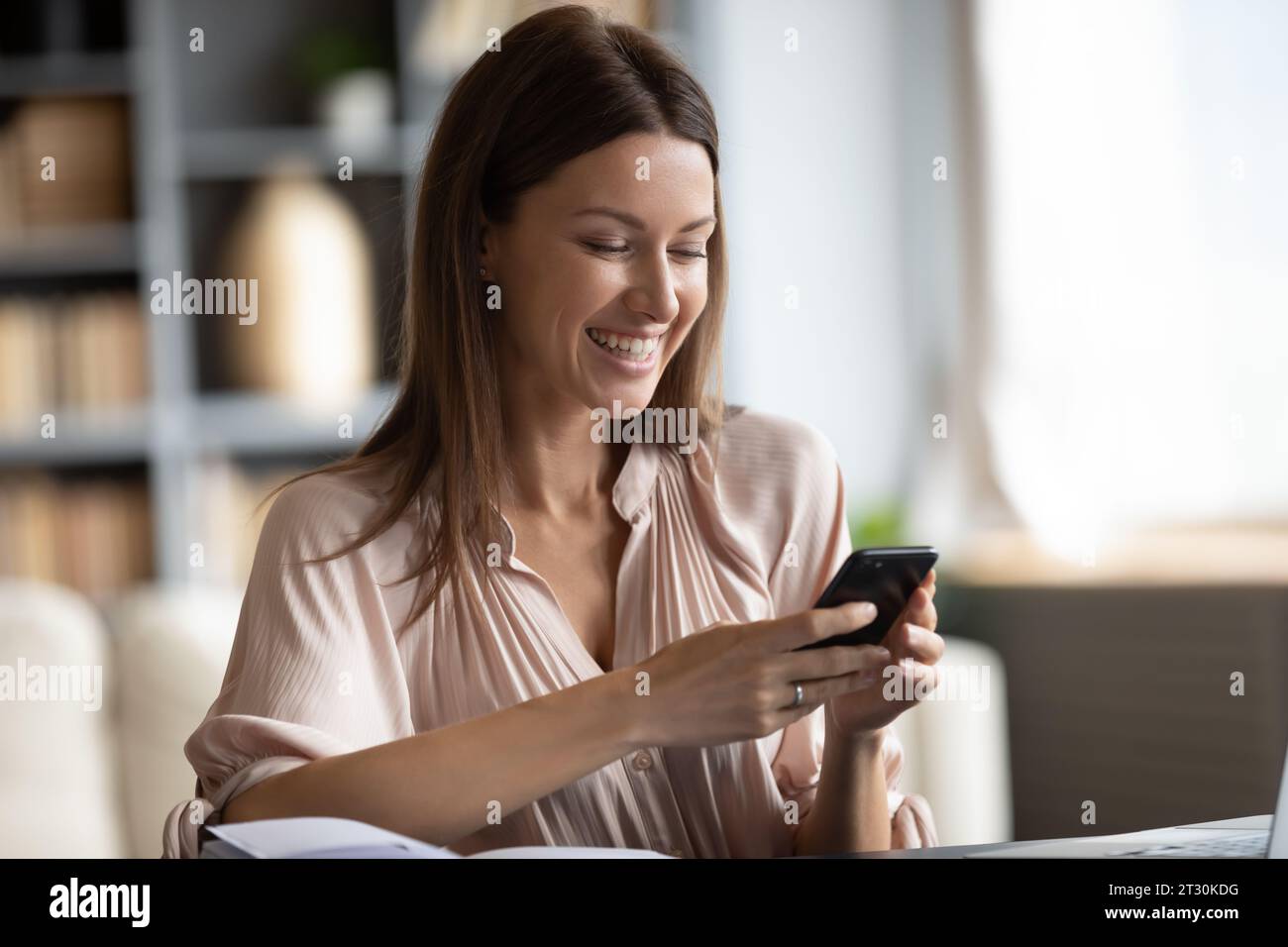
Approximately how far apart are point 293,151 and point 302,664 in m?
2.23

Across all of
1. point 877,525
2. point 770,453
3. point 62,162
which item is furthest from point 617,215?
point 62,162

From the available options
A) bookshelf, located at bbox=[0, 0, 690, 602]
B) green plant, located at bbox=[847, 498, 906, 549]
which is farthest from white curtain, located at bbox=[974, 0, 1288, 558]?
bookshelf, located at bbox=[0, 0, 690, 602]

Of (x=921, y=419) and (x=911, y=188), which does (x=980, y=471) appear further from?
(x=911, y=188)

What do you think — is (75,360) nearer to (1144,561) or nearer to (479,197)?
(479,197)

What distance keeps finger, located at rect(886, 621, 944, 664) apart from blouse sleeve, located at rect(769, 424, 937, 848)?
188 millimetres

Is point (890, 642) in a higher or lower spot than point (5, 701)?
higher

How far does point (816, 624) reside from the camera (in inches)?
27.9

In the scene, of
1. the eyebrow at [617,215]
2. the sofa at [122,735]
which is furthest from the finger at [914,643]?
the sofa at [122,735]

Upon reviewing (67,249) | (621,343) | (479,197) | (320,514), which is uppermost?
(67,249)

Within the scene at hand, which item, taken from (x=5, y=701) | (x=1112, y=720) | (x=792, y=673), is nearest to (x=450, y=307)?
(x=792, y=673)

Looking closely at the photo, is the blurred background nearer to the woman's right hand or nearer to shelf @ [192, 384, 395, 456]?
shelf @ [192, 384, 395, 456]

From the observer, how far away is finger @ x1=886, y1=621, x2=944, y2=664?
0.78m
